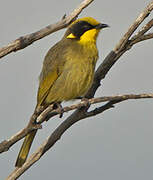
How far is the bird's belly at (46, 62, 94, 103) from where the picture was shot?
16.7 ft

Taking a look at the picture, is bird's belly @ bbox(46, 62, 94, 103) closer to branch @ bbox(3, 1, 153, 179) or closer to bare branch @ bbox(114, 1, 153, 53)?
branch @ bbox(3, 1, 153, 179)

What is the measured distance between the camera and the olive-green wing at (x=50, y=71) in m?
5.22

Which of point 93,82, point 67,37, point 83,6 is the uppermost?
point 83,6

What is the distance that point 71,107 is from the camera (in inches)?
147

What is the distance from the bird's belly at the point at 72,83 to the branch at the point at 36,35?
1275 mm

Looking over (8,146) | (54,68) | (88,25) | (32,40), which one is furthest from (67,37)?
(8,146)

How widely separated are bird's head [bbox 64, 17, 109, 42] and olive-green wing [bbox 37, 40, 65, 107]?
0.42m

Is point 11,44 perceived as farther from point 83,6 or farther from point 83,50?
point 83,50

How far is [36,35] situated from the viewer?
3.53 meters

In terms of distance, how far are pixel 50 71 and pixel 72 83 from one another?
1.19 ft

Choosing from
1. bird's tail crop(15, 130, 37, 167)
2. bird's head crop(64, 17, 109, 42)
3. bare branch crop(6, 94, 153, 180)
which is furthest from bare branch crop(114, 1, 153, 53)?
bird's tail crop(15, 130, 37, 167)

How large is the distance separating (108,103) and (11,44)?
1225 millimetres

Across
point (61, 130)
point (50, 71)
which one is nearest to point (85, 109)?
point (61, 130)

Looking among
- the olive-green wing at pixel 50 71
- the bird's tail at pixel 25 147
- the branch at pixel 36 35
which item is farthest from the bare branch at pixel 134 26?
the bird's tail at pixel 25 147
